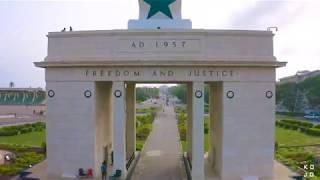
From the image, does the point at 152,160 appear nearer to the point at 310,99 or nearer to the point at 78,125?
the point at 78,125

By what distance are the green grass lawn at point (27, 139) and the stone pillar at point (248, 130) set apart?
19.3 m

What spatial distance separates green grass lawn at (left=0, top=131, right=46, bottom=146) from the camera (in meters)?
33.8

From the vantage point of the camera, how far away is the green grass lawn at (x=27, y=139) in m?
33.8

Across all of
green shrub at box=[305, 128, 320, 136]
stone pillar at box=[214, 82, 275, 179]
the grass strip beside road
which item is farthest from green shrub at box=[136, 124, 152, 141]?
stone pillar at box=[214, 82, 275, 179]

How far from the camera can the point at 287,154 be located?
2712 centimetres

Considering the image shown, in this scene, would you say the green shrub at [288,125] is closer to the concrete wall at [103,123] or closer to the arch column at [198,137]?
the concrete wall at [103,123]

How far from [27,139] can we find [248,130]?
23774mm

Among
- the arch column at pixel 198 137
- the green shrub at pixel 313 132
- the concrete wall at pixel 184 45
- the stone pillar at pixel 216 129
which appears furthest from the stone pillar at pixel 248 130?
the green shrub at pixel 313 132

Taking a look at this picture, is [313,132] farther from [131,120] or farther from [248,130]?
[248,130]

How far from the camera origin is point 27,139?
36.0m

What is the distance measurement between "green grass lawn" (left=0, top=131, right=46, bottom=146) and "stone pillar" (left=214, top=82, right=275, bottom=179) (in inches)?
761

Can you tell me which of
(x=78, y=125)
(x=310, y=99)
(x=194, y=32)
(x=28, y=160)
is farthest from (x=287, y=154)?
(x=310, y=99)

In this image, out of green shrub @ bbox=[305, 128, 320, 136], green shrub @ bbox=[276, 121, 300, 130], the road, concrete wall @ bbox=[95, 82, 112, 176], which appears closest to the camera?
concrete wall @ bbox=[95, 82, 112, 176]

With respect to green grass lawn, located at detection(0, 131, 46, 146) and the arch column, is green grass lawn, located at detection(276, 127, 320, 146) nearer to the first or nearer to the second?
the arch column
